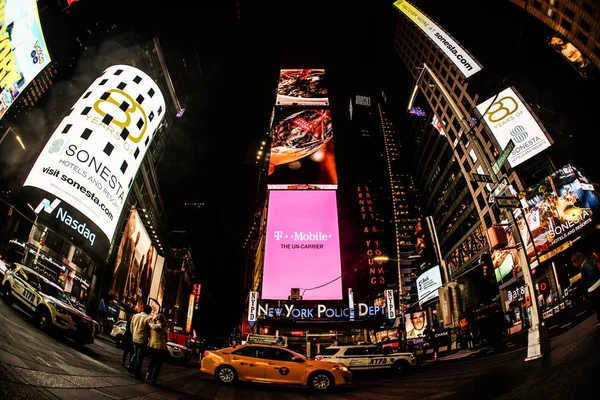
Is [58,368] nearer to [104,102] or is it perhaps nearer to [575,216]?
[104,102]

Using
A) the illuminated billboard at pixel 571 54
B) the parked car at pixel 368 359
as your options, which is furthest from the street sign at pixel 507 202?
the illuminated billboard at pixel 571 54

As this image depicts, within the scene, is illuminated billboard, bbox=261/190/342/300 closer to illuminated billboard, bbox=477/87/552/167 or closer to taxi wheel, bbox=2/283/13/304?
illuminated billboard, bbox=477/87/552/167

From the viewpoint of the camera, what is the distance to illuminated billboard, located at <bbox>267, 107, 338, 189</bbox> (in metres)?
31.4

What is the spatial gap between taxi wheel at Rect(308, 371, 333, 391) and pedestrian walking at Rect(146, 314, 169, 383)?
4.58 m

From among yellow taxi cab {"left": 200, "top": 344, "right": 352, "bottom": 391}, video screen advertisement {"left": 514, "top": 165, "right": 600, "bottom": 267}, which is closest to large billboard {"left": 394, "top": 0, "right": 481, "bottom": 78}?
video screen advertisement {"left": 514, "top": 165, "right": 600, "bottom": 267}

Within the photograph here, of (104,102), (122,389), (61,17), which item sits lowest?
(122,389)

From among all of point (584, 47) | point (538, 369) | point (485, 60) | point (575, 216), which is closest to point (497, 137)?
point (575, 216)

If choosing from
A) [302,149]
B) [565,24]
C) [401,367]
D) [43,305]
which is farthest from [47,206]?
[565,24]

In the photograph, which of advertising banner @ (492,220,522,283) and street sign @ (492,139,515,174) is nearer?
street sign @ (492,139,515,174)

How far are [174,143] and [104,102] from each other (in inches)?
1303

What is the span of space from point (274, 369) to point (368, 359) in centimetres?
692

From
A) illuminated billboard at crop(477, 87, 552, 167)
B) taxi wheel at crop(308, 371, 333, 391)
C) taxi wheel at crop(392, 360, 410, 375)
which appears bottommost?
taxi wheel at crop(392, 360, 410, 375)

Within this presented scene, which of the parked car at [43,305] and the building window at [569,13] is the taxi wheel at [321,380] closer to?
the parked car at [43,305]

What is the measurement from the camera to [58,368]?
180 inches
